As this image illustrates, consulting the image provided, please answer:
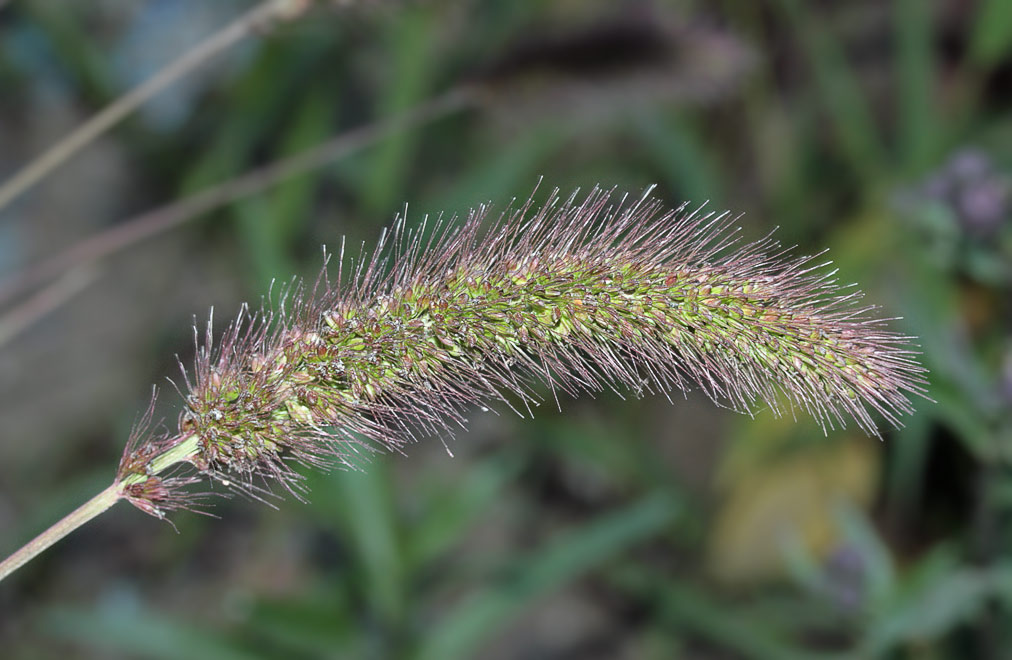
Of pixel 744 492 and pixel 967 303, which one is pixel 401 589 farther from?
pixel 967 303

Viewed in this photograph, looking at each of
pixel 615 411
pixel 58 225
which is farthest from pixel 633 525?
pixel 58 225

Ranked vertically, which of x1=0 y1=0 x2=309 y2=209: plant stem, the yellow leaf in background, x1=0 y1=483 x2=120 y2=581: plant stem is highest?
x1=0 y1=0 x2=309 y2=209: plant stem

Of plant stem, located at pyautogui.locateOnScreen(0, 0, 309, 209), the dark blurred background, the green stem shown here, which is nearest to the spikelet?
the green stem

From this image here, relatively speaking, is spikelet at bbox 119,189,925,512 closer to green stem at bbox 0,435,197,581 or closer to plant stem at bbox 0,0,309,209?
green stem at bbox 0,435,197,581

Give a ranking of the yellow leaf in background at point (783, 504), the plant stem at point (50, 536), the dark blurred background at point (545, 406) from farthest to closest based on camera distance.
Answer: the yellow leaf in background at point (783, 504) < the dark blurred background at point (545, 406) < the plant stem at point (50, 536)

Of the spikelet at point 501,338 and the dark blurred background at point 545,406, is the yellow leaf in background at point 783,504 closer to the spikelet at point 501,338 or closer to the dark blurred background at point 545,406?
the dark blurred background at point 545,406

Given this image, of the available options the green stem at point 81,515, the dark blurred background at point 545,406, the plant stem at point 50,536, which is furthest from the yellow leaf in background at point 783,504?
the plant stem at point 50,536

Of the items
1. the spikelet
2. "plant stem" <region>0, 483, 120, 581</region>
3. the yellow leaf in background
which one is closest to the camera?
"plant stem" <region>0, 483, 120, 581</region>
